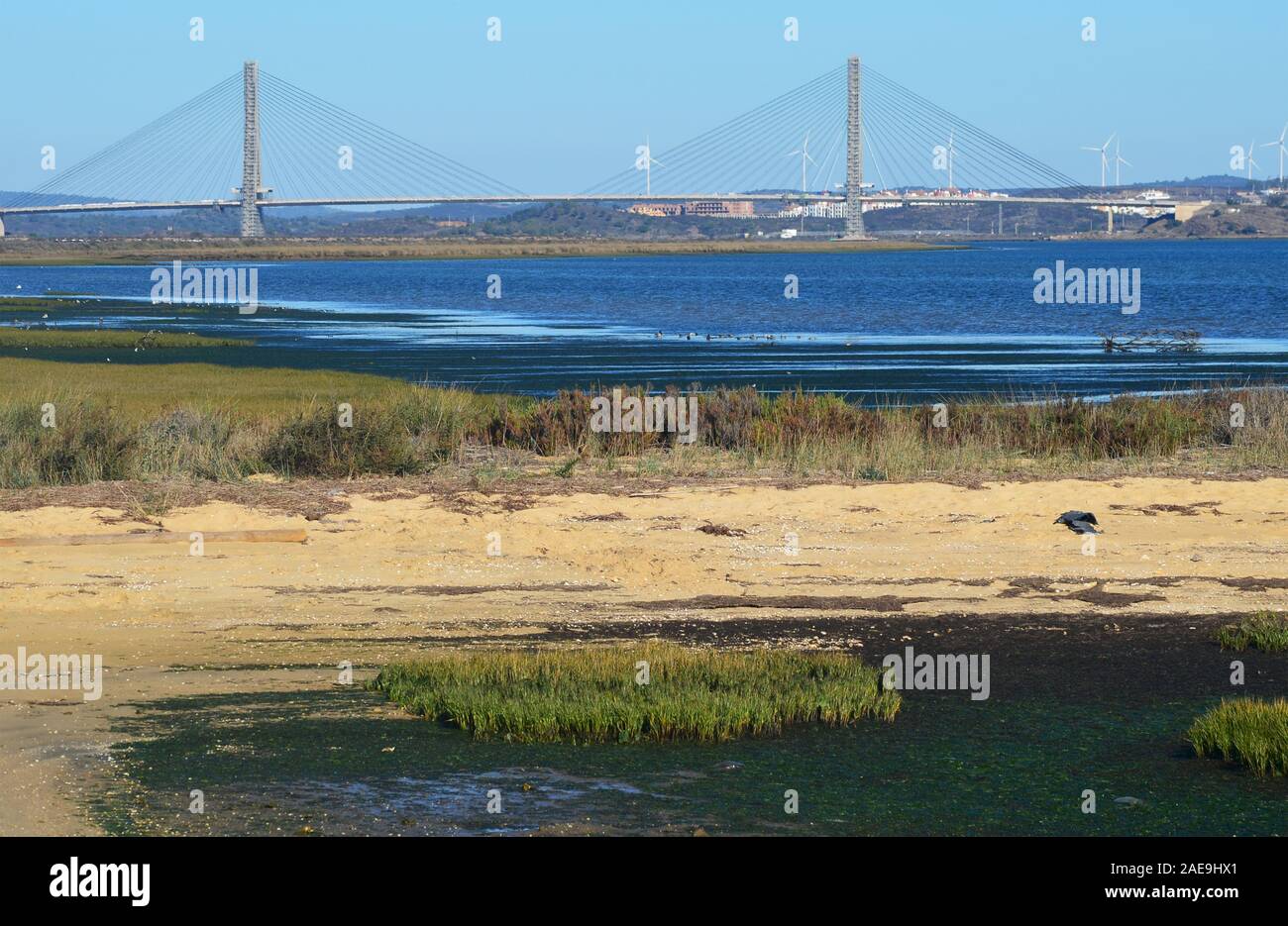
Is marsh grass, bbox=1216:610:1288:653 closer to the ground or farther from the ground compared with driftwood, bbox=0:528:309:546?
closer to the ground

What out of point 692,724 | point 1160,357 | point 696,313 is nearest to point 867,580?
point 692,724

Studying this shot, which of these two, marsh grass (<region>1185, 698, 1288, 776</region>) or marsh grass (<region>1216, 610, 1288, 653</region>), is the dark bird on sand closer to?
marsh grass (<region>1216, 610, 1288, 653</region>)

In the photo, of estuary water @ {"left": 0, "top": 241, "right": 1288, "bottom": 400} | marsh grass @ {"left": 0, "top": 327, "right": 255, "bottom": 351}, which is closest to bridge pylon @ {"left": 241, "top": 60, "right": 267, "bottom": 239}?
estuary water @ {"left": 0, "top": 241, "right": 1288, "bottom": 400}

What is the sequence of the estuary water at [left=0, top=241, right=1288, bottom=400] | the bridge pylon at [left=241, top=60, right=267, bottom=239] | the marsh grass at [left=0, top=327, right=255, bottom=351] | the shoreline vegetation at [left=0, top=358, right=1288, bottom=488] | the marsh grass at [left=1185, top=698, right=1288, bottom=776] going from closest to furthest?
the marsh grass at [left=1185, top=698, right=1288, bottom=776]
the shoreline vegetation at [left=0, top=358, right=1288, bottom=488]
the estuary water at [left=0, top=241, right=1288, bottom=400]
the marsh grass at [left=0, top=327, right=255, bottom=351]
the bridge pylon at [left=241, top=60, right=267, bottom=239]

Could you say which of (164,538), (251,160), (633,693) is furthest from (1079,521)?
(251,160)

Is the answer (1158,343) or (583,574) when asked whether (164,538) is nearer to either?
(583,574)
